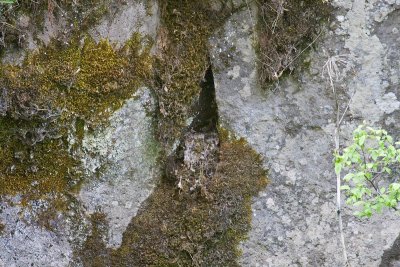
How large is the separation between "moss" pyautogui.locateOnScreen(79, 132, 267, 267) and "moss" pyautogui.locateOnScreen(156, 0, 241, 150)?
321 millimetres

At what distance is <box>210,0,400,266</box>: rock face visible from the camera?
9.48ft

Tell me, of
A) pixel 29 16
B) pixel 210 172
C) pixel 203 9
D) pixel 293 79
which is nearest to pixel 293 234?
pixel 210 172

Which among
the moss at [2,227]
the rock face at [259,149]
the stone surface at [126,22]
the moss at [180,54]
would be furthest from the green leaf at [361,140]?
the moss at [2,227]

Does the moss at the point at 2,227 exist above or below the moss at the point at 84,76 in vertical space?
below

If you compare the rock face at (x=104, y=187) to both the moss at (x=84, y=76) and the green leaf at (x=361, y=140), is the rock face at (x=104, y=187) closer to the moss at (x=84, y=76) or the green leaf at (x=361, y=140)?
the moss at (x=84, y=76)

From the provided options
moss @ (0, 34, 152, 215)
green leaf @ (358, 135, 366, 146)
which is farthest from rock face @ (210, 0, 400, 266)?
green leaf @ (358, 135, 366, 146)

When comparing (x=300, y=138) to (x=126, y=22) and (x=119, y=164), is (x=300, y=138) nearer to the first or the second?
(x=119, y=164)

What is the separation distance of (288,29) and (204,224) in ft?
3.67

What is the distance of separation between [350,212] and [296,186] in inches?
12.4

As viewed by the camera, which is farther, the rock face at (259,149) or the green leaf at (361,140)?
the rock face at (259,149)

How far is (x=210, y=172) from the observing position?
2.96 metres

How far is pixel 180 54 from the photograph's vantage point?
9.73 feet

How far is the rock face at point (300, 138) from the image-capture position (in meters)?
2.89

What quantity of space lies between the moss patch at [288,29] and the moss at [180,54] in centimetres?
24
